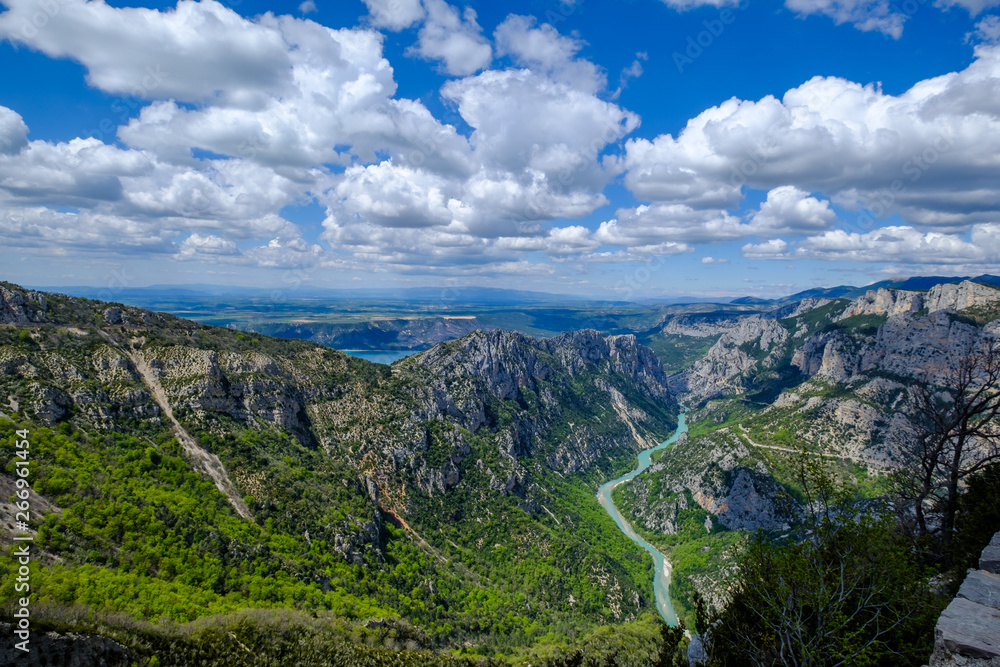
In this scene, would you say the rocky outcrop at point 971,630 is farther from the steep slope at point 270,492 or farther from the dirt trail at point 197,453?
the dirt trail at point 197,453

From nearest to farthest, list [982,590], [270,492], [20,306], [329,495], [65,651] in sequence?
[982,590] < [65,651] < [20,306] < [270,492] < [329,495]

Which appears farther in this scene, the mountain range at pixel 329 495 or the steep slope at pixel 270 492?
the steep slope at pixel 270 492

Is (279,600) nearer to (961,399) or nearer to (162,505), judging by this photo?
(162,505)

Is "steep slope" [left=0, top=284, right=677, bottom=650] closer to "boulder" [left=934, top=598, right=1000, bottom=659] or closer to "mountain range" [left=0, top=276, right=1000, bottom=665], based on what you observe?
"mountain range" [left=0, top=276, right=1000, bottom=665]

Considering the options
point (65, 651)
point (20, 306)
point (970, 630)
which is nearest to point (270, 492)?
point (65, 651)

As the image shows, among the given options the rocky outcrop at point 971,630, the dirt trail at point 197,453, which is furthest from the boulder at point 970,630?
the dirt trail at point 197,453

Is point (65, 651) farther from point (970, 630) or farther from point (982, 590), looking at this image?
point (982, 590)
